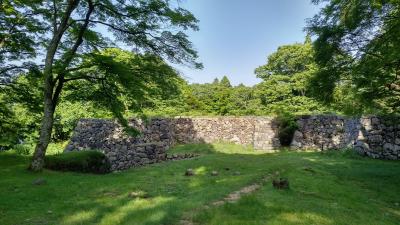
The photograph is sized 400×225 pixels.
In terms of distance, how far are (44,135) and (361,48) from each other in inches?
452

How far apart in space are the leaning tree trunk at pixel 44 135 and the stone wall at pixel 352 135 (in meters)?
14.5

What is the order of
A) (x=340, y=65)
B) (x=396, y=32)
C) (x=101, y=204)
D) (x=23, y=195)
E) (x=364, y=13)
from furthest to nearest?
(x=340, y=65) → (x=364, y=13) → (x=396, y=32) → (x=23, y=195) → (x=101, y=204)

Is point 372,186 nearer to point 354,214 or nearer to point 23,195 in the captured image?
point 354,214

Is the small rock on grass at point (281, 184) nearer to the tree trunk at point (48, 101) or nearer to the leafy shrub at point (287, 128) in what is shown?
the tree trunk at point (48, 101)

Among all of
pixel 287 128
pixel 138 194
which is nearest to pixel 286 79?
pixel 287 128

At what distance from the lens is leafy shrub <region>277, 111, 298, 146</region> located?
23.8 metres

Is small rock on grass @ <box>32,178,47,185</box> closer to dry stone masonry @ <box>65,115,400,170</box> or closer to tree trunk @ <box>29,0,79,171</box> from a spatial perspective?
tree trunk @ <box>29,0,79,171</box>

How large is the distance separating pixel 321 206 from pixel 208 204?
2.45 meters

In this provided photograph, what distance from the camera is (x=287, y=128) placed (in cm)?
2369

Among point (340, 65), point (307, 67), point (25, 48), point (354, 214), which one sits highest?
point (307, 67)

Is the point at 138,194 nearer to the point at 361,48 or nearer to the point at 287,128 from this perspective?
the point at 361,48

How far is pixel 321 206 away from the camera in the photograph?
742 cm

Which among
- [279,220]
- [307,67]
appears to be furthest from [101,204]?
[307,67]

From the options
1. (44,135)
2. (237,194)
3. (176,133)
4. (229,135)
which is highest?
(176,133)
